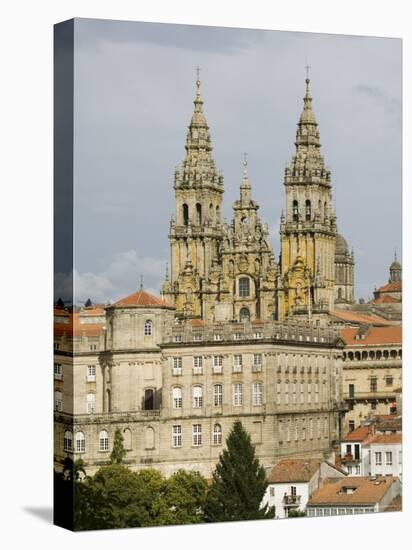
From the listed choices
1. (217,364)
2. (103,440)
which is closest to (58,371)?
(103,440)

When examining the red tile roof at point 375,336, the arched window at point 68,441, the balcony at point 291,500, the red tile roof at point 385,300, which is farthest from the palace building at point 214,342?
the balcony at point 291,500

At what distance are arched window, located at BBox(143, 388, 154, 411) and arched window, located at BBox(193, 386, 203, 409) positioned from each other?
0.79 metres

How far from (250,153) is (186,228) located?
2404mm

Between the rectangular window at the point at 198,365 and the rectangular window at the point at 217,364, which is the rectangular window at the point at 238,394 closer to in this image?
the rectangular window at the point at 217,364

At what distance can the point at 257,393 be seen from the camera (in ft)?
126

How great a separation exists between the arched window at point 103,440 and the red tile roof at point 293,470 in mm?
3471

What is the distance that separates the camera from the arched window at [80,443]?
34.3m

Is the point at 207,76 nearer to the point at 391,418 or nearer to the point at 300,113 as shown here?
the point at 300,113

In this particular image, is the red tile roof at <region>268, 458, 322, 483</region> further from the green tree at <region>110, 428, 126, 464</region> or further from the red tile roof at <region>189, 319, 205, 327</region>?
the red tile roof at <region>189, 319, 205, 327</region>

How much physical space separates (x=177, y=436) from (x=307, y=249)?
A: 5395 millimetres

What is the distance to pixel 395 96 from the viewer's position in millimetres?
37750

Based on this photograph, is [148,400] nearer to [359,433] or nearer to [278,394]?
[278,394]

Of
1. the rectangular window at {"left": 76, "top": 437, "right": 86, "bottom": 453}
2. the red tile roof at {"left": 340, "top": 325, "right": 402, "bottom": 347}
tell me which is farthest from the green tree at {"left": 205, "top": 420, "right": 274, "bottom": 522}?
the red tile roof at {"left": 340, "top": 325, "right": 402, "bottom": 347}
